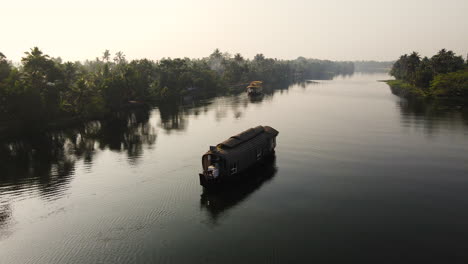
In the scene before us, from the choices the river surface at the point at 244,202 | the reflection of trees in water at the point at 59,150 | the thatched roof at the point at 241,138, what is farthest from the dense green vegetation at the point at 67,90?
the thatched roof at the point at 241,138

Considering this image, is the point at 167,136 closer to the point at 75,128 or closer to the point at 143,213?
the point at 75,128

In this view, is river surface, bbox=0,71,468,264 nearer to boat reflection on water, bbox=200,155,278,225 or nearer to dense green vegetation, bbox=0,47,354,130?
boat reflection on water, bbox=200,155,278,225

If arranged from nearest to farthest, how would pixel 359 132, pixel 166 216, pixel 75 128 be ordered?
pixel 166 216 → pixel 359 132 → pixel 75 128

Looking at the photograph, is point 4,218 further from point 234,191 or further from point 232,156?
point 232,156

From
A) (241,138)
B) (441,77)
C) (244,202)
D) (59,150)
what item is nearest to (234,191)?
(244,202)

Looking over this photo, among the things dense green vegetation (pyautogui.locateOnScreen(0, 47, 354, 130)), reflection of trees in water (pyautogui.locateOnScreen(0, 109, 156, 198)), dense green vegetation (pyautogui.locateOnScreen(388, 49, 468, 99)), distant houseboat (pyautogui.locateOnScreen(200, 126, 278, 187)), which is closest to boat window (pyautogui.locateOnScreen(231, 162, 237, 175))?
distant houseboat (pyautogui.locateOnScreen(200, 126, 278, 187))

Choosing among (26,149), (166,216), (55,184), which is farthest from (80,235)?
(26,149)

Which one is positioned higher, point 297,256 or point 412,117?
point 412,117
